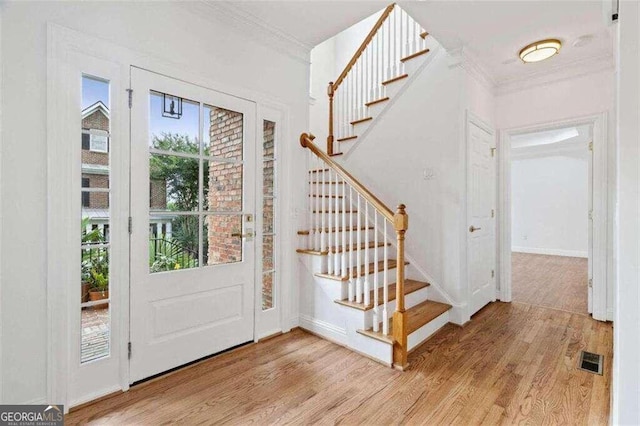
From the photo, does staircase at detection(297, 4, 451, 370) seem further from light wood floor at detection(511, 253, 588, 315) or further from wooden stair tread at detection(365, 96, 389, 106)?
light wood floor at detection(511, 253, 588, 315)

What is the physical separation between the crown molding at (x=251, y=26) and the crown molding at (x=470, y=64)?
145 cm

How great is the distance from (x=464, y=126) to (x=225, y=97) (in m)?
2.29

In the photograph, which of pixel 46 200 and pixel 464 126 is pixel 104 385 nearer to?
pixel 46 200

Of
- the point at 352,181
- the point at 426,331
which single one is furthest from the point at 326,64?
the point at 426,331

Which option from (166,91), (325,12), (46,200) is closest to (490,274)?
(325,12)

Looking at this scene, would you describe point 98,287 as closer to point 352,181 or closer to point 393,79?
point 352,181

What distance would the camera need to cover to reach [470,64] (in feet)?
10.7

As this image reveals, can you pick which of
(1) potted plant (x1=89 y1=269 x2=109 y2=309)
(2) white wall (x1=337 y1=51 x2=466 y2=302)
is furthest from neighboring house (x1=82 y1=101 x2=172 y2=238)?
(2) white wall (x1=337 y1=51 x2=466 y2=302)

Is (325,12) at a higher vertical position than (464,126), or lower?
higher

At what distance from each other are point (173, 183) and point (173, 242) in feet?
1.38

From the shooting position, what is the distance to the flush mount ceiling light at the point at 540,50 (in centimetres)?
291

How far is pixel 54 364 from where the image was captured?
1.74 m

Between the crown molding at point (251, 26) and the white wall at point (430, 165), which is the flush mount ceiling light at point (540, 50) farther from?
the crown molding at point (251, 26)

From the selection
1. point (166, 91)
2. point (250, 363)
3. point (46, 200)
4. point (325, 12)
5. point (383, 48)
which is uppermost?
point (383, 48)
